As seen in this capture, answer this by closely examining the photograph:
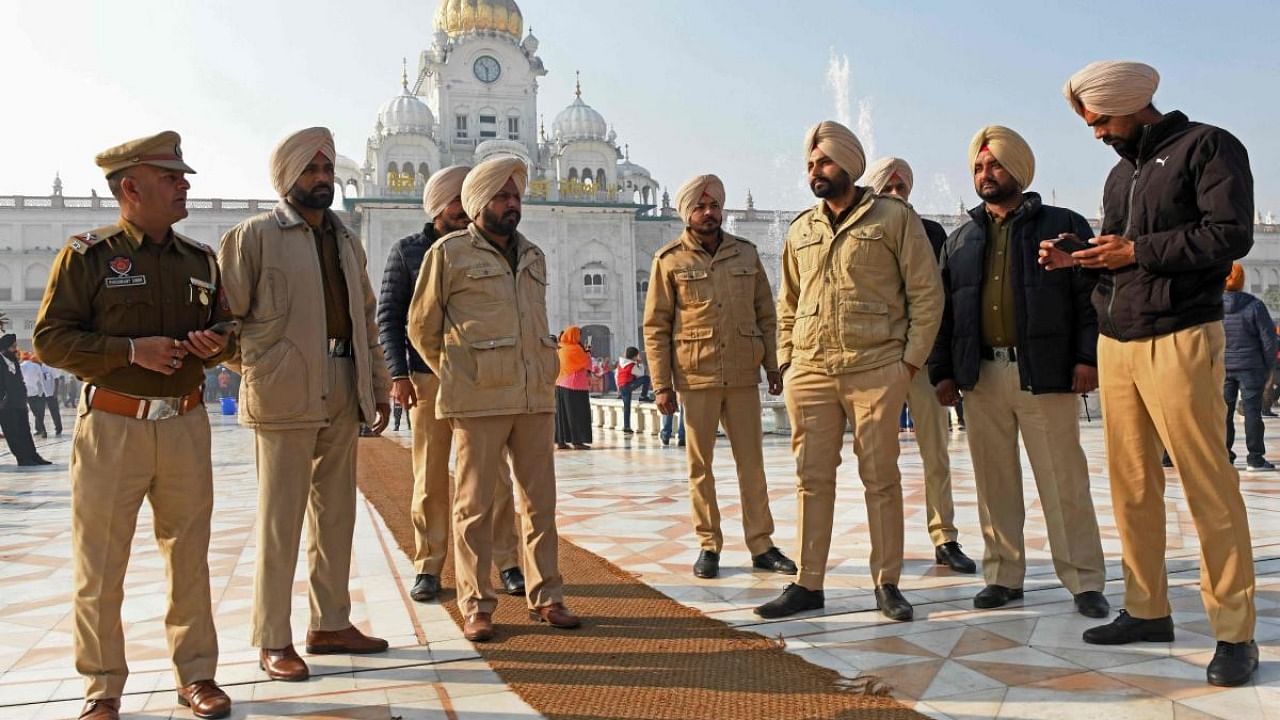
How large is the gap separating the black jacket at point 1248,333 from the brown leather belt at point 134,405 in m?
8.01

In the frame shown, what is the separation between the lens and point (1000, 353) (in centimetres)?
391

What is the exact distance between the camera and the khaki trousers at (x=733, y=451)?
462 cm

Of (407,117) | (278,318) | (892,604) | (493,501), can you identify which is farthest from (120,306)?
(407,117)

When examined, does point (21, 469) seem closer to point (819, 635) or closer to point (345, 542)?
point (345, 542)

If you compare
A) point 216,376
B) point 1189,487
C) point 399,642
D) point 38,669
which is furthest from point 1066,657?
point 216,376

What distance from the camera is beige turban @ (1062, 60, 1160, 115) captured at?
3111mm

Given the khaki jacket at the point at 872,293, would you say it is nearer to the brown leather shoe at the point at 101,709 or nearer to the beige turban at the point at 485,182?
the beige turban at the point at 485,182

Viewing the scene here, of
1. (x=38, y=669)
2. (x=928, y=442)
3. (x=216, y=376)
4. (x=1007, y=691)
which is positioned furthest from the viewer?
(x=216, y=376)

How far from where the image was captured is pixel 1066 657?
307 centimetres

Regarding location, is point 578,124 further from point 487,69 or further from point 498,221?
point 498,221

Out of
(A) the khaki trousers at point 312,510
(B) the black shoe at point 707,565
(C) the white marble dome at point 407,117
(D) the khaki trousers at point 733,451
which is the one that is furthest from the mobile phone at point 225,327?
(C) the white marble dome at point 407,117

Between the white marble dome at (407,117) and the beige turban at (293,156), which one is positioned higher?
the white marble dome at (407,117)

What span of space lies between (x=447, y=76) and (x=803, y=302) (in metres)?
48.6

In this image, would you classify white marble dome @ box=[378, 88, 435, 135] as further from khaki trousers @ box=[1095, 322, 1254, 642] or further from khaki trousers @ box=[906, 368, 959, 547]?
khaki trousers @ box=[1095, 322, 1254, 642]
